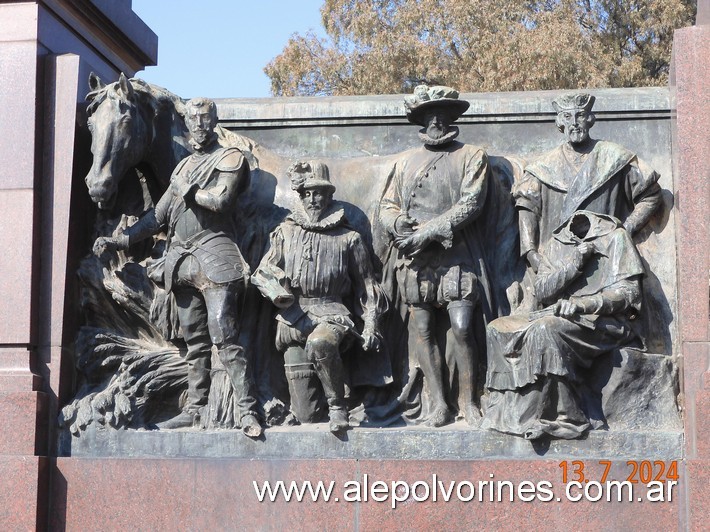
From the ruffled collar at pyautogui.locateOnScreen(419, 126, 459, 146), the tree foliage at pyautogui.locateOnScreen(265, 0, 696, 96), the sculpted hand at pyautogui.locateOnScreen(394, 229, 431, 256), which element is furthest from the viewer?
the tree foliage at pyautogui.locateOnScreen(265, 0, 696, 96)

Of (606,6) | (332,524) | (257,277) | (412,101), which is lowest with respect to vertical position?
(332,524)

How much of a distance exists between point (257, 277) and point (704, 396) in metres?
3.43

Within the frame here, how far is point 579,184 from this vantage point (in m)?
9.90

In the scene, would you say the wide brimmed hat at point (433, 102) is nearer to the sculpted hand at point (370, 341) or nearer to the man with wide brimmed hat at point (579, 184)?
the man with wide brimmed hat at point (579, 184)

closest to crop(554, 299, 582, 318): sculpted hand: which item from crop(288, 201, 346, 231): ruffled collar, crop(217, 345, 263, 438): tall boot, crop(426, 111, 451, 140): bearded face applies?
crop(426, 111, 451, 140): bearded face

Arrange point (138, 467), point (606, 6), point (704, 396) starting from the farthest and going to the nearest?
1. point (606, 6)
2. point (138, 467)
3. point (704, 396)

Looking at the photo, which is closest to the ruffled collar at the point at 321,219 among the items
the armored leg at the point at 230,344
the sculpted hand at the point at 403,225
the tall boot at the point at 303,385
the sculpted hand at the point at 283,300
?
the sculpted hand at the point at 403,225

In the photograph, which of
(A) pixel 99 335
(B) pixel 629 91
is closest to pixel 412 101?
(B) pixel 629 91

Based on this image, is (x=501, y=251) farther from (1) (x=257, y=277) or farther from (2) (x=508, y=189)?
(1) (x=257, y=277)

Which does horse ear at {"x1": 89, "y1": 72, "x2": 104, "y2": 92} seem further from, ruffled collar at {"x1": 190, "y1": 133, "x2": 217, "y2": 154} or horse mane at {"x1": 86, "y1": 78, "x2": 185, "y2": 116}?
ruffled collar at {"x1": 190, "y1": 133, "x2": 217, "y2": 154}

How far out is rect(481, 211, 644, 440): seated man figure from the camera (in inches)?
372

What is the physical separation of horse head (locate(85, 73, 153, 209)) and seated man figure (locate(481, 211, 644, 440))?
3.17 m

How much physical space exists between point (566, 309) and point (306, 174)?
2271mm

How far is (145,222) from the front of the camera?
1047 cm
